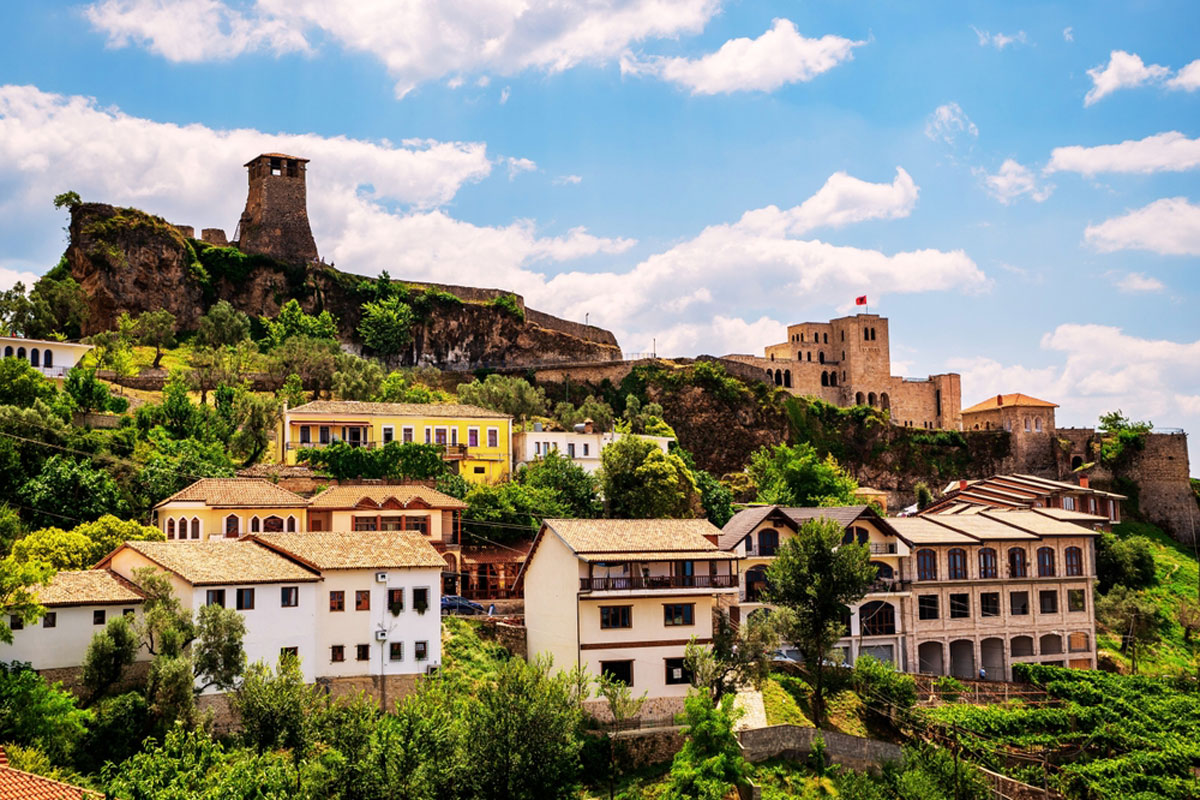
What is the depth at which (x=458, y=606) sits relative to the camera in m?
49.1

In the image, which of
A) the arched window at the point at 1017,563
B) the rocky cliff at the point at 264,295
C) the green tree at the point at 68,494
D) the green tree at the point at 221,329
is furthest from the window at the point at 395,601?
the rocky cliff at the point at 264,295

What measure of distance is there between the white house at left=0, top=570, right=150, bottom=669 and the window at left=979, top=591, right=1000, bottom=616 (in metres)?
39.8

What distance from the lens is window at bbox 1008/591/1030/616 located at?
57.9 meters

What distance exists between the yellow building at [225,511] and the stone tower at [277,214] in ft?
194

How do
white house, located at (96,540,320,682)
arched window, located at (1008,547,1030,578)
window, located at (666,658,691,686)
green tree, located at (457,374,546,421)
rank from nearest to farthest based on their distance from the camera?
1. white house, located at (96,540,320,682)
2. window, located at (666,658,691,686)
3. arched window, located at (1008,547,1030,578)
4. green tree, located at (457,374,546,421)

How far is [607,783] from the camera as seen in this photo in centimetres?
3888

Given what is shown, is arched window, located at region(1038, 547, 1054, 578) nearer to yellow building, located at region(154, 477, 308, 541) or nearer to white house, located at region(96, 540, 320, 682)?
yellow building, located at region(154, 477, 308, 541)

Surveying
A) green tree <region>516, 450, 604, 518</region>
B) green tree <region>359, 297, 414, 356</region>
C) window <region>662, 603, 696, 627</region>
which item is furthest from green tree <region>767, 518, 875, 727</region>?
green tree <region>359, 297, 414, 356</region>

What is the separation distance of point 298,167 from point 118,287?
2298cm

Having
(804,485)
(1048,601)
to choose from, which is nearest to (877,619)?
(1048,601)

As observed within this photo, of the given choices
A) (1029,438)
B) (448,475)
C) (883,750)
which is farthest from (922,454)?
(883,750)

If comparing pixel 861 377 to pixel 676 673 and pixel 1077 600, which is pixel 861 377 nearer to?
pixel 1077 600

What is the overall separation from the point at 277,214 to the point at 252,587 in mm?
75721

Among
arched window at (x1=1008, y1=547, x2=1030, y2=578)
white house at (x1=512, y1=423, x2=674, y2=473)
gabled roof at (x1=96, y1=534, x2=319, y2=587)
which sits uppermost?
white house at (x1=512, y1=423, x2=674, y2=473)
